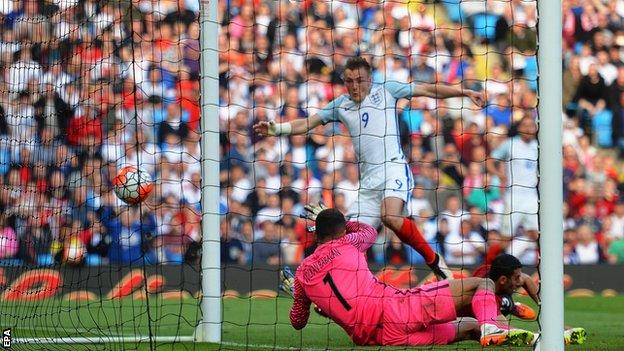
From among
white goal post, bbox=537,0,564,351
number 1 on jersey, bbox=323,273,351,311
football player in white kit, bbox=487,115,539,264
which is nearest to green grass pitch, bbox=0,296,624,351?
number 1 on jersey, bbox=323,273,351,311

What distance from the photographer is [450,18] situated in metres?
18.8

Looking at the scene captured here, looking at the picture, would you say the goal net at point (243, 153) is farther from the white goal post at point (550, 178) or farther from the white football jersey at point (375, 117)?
the white goal post at point (550, 178)

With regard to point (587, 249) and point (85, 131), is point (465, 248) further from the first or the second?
point (85, 131)

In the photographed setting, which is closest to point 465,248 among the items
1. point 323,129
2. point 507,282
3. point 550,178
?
point 323,129

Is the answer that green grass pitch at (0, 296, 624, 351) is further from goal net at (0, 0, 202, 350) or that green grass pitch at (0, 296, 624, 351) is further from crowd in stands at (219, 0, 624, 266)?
crowd in stands at (219, 0, 624, 266)

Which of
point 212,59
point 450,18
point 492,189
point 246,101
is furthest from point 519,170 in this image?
point 212,59

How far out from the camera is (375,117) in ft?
34.8

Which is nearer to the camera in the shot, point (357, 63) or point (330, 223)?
point (330, 223)

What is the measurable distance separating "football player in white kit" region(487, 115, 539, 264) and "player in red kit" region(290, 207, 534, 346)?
8518 mm

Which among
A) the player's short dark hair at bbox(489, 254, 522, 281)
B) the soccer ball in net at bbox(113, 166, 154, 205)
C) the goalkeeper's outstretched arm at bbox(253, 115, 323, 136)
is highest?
the goalkeeper's outstretched arm at bbox(253, 115, 323, 136)

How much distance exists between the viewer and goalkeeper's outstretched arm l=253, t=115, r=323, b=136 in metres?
10.1

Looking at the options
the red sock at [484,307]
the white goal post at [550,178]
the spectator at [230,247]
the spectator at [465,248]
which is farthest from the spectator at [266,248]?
the white goal post at [550,178]

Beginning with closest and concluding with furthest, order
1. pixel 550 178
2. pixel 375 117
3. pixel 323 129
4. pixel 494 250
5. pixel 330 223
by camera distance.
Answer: pixel 550 178 → pixel 330 223 → pixel 375 117 → pixel 494 250 → pixel 323 129

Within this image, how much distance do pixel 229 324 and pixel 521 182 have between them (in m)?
7.65
